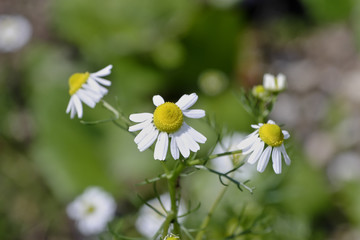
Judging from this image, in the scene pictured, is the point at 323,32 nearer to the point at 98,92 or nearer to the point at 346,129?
the point at 346,129

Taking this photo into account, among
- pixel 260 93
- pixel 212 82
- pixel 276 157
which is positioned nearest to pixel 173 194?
pixel 276 157

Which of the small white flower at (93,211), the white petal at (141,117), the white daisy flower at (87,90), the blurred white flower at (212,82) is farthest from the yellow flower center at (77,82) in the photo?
the blurred white flower at (212,82)

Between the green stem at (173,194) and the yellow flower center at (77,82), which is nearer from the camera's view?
the green stem at (173,194)

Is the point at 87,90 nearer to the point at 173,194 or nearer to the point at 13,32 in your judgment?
the point at 173,194

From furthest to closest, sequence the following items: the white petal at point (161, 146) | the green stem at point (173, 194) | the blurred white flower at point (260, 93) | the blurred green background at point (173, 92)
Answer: the blurred green background at point (173, 92) → the blurred white flower at point (260, 93) → the green stem at point (173, 194) → the white petal at point (161, 146)

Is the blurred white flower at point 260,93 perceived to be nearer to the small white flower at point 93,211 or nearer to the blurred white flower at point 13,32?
the small white flower at point 93,211

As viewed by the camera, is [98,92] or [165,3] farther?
[165,3]

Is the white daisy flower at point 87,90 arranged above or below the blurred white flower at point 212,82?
above

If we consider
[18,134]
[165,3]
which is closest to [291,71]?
[165,3]
